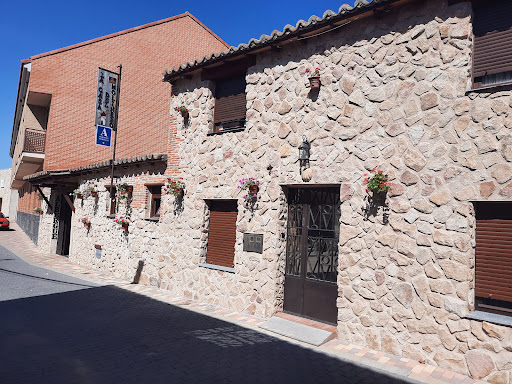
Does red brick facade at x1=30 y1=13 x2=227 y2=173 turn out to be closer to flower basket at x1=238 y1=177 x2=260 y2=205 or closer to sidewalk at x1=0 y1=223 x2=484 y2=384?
sidewalk at x1=0 y1=223 x2=484 y2=384

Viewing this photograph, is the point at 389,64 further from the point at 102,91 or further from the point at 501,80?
the point at 102,91

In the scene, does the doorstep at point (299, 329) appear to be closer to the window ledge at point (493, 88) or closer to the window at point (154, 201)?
the window ledge at point (493, 88)

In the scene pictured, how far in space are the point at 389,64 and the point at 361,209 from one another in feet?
8.44

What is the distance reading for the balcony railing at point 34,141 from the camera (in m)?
17.9

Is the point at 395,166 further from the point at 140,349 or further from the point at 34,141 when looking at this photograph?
the point at 34,141

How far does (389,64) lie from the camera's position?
20.2 ft

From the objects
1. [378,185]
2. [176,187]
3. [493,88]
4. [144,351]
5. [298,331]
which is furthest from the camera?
[176,187]

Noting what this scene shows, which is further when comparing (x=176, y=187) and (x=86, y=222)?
(x=86, y=222)

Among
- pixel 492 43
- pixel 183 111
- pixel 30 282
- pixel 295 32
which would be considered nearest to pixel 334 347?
pixel 492 43

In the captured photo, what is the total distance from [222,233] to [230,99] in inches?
133

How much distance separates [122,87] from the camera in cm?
1798

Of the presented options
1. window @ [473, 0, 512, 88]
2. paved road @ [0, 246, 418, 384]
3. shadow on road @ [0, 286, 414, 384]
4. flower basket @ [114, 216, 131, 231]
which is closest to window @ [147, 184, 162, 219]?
flower basket @ [114, 216, 131, 231]

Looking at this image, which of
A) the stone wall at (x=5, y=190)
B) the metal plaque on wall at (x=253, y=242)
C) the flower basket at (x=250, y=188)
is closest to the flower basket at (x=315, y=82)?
the flower basket at (x=250, y=188)

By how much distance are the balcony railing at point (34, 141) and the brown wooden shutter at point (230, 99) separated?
13499mm
